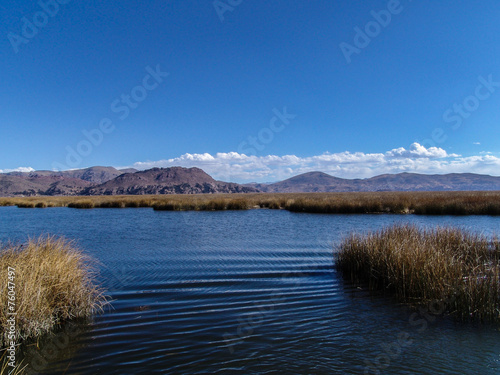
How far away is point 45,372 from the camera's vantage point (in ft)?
16.3

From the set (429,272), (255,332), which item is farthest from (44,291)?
(429,272)

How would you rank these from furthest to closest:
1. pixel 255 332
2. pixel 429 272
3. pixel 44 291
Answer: pixel 429 272, pixel 44 291, pixel 255 332

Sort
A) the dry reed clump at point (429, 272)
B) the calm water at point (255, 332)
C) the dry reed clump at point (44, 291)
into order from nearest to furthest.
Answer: the calm water at point (255, 332) < the dry reed clump at point (44, 291) < the dry reed clump at point (429, 272)

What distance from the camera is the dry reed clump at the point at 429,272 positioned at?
6980 mm

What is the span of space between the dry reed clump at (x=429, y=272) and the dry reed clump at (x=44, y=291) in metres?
7.62

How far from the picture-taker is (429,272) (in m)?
7.93

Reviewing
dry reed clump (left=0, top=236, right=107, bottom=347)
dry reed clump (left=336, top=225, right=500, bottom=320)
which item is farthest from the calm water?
dry reed clump (left=336, top=225, right=500, bottom=320)

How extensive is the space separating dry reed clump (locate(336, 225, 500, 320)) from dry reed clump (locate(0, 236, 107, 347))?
300 inches

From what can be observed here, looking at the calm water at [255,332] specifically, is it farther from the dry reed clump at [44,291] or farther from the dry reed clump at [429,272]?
the dry reed clump at [429,272]

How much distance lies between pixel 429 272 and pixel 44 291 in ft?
28.5

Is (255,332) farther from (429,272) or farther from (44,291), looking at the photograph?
(429,272)

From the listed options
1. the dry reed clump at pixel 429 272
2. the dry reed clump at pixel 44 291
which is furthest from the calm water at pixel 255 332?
the dry reed clump at pixel 429 272

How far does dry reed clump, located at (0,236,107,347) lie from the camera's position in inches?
228

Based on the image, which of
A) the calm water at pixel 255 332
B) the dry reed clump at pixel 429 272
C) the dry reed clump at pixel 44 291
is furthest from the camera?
the dry reed clump at pixel 429 272
